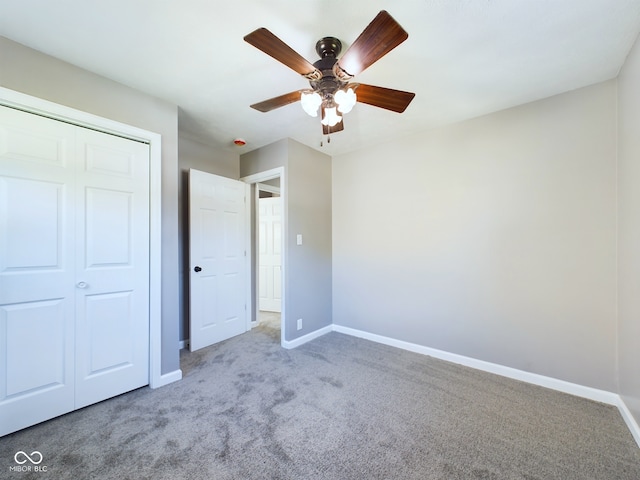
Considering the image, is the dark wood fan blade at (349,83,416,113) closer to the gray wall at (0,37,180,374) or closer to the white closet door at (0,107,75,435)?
the gray wall at (0,37,180,374)

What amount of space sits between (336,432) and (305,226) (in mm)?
2131

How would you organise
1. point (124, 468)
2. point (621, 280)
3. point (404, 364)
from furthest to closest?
point (404, 364)
point (621, 280)
point (124, 468)

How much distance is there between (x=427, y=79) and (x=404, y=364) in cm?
253

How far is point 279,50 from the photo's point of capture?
4.25ft

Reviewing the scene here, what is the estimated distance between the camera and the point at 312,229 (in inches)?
133

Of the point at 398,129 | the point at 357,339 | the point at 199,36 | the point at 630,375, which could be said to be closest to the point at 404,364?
the point at 357,339

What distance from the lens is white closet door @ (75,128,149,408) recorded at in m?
1.92

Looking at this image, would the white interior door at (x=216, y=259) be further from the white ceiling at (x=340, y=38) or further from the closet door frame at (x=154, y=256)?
the white ceiling at (x=340, y=38)

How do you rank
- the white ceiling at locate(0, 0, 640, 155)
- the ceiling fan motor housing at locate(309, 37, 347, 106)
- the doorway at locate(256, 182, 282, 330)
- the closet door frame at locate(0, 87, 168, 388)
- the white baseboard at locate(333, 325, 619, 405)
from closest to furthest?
the white ceiling at locate(0, 0, 640, 155) → the ceiling fan motor housing at locate(309, 37, 347, 106) → the white baseboard at locate(333, 325, 619, 405) → the closet door frame at locate(0, 87, 168, 388) → the doorway at locate(256, 182, 282, 330)

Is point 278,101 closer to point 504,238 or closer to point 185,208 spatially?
point 185,208

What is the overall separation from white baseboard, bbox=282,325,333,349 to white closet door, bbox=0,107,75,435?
5.89ft

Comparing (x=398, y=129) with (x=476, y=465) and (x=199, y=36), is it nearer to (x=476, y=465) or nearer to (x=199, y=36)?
(x=199, y=36)

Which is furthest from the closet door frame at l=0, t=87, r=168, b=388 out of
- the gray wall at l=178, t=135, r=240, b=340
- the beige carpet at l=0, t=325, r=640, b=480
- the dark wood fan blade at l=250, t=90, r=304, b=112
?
the dark wood fan blade at l=250, t=90, r=304, b=112

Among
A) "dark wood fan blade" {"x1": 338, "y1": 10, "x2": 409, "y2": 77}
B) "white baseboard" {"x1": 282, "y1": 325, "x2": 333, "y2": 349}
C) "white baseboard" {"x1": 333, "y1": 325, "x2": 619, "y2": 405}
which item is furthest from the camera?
"white baseboard" {"x1": 282, "y1": 325, "x2": 333, "y2": 349}
